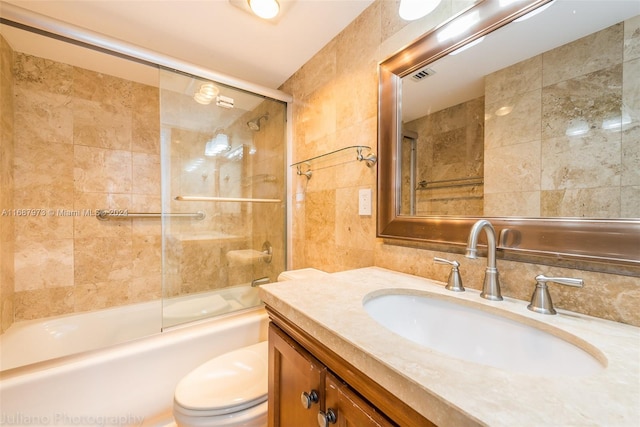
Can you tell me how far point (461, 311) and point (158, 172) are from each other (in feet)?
7.51

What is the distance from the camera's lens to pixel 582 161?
594 millimetres

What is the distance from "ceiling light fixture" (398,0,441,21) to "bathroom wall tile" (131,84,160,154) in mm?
1995

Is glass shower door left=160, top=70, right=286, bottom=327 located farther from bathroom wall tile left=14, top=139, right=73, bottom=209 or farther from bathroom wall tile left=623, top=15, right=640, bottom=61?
bathroom wall tile left=623, top=15, right=640, bottom=61

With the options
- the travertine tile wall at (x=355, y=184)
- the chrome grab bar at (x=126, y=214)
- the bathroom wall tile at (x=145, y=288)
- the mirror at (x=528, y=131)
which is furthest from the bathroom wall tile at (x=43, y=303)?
the mirror at (x=528, y=131)

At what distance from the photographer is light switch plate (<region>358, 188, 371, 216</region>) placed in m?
1.16

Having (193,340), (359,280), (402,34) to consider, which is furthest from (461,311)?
(193,340)

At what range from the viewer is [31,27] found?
1.12 metres

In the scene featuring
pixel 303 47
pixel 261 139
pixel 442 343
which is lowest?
pixel 442 343

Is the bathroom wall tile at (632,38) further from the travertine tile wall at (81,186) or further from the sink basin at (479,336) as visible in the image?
the travertine tile wall at (81,186)

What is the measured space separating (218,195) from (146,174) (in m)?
0.72

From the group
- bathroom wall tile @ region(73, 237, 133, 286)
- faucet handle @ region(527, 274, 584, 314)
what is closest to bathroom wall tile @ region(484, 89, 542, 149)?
faucet handle @ region(527, 274, 584, 314)

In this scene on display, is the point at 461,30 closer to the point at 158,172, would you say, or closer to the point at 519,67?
the point at 519,67

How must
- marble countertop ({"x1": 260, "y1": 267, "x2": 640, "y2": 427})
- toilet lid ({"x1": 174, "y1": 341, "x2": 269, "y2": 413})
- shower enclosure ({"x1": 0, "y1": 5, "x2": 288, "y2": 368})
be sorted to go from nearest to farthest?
1. marble countertop ({"x1": 260, "y1": 267, "x2": 640, "y2": 427})
2. toilet lid ({"x1": 174, "y1": 341, "x2": 269, "y2": 413})
3. shower enclosure ({"x1": 0, "y1": 5, "x2": 288, "y2": 368})

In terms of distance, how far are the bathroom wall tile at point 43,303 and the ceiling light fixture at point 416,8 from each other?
2.55 metres
